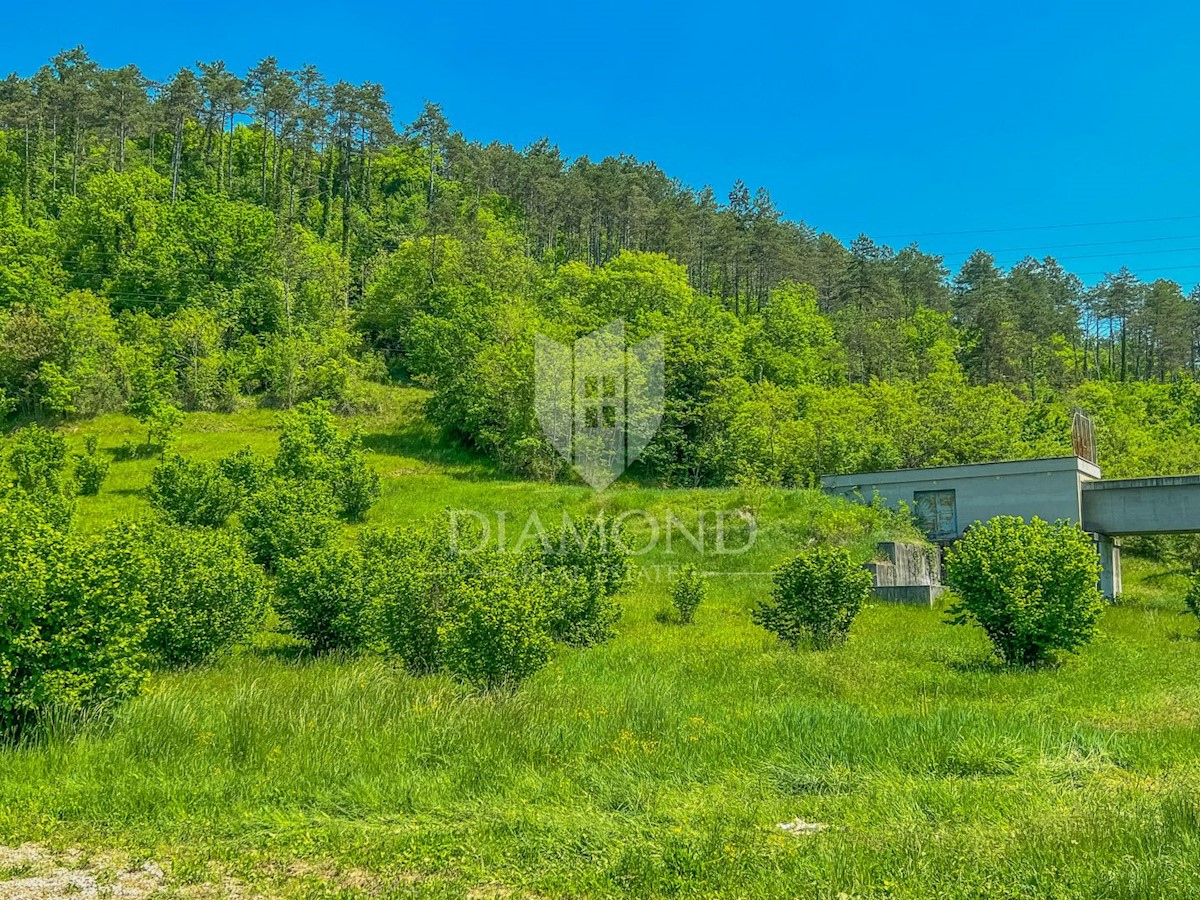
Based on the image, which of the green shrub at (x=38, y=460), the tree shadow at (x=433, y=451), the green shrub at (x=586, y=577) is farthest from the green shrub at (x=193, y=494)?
the green shrub at (x=586, y=577)

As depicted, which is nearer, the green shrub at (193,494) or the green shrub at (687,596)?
the green shrub at (687,596)

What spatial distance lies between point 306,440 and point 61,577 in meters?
23.7

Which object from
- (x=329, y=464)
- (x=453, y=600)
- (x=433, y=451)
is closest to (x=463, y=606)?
(x=453, y=600)

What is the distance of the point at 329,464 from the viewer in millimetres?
29562

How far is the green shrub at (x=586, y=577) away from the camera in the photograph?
15242 millimetres

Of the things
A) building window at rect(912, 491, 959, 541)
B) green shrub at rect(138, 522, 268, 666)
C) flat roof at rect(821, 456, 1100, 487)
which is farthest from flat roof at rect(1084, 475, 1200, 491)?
green shrub at rect(138, 522, 268, 666)

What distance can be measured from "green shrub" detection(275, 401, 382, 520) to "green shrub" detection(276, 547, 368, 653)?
15182 mm

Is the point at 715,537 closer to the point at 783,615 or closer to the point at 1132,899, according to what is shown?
the point at 783,615

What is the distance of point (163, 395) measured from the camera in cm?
3956

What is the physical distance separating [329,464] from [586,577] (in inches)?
653

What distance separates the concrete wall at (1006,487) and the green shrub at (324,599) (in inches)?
813

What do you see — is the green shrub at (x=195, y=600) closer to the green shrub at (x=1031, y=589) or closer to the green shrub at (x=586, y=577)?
the green shrub at (x=586, y=577)

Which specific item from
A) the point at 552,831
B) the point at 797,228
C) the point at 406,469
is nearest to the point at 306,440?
the point at 406,469

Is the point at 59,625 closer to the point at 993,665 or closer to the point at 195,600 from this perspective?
the point at 195,600
